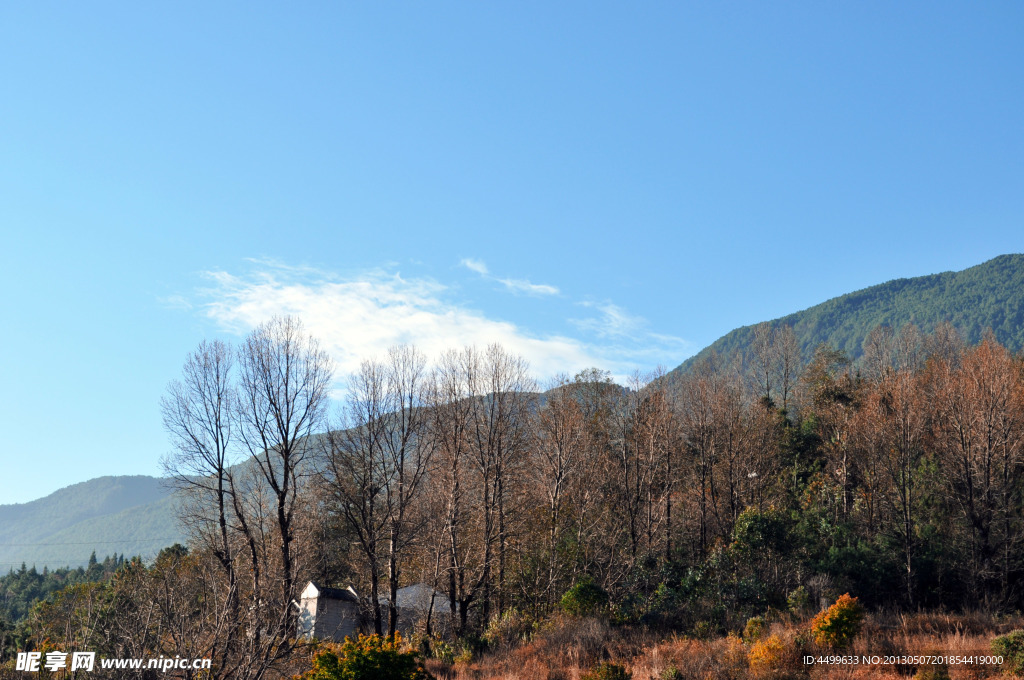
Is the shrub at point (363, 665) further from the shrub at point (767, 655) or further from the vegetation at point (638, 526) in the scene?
the shrub at point (767, 655)

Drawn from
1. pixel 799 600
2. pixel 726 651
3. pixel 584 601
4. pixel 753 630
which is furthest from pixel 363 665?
pixel 799 600

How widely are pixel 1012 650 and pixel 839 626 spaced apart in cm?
364

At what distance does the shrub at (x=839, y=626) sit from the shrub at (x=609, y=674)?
5182 mm

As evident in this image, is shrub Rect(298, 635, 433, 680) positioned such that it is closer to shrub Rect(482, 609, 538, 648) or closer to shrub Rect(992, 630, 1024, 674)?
shrub Rect(482, 609, 538, 648)

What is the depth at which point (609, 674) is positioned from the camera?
16.8m

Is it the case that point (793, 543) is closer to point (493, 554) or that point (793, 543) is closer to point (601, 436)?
point (493, 554)

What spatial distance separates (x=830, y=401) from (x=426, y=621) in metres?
30.9

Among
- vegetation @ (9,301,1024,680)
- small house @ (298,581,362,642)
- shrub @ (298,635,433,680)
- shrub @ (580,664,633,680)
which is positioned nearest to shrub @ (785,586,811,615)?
vegetation @ (9,301,1024,680)

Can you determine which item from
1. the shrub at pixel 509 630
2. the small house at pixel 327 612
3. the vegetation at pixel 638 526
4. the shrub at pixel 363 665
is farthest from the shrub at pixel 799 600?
the small house at pixel 327 612

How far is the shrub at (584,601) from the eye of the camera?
2277 centimetres

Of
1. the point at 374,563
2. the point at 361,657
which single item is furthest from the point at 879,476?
the point at 361,657

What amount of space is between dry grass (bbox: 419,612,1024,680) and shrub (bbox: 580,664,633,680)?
984 millimetres

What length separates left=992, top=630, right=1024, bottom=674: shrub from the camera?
1538 centimetres

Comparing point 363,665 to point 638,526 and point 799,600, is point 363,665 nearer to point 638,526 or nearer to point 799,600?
point 799,600
